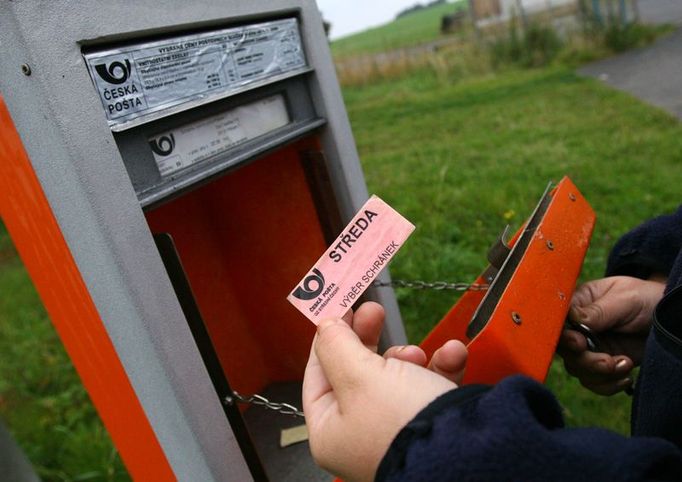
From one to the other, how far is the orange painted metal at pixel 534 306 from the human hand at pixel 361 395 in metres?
0.05

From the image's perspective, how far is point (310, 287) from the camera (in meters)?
0.91

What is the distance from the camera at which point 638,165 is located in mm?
3688

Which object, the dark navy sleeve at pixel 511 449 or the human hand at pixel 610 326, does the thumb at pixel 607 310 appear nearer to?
the human hand at pixel 610 326

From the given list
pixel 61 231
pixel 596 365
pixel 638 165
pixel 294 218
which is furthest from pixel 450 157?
pixel 61 231

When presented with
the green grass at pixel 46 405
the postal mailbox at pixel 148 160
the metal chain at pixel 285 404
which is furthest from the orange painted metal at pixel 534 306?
the green grass at pixel 46 405

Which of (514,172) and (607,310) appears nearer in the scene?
(607,310)

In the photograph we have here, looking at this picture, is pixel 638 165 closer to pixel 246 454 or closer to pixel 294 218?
pixel 294 218

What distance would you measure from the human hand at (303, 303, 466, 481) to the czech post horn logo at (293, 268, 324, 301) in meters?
0.08

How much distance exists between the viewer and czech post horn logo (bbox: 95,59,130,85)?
0.89m

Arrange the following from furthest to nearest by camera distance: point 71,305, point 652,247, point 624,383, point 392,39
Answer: point 392,39 → point 652,247 → point 624,383 → point 71,305

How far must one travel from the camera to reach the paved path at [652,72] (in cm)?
543

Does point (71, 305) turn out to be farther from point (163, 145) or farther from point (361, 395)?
point (361, 395)

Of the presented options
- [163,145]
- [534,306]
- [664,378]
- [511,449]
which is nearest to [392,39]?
[163,145]

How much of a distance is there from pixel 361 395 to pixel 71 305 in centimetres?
62
